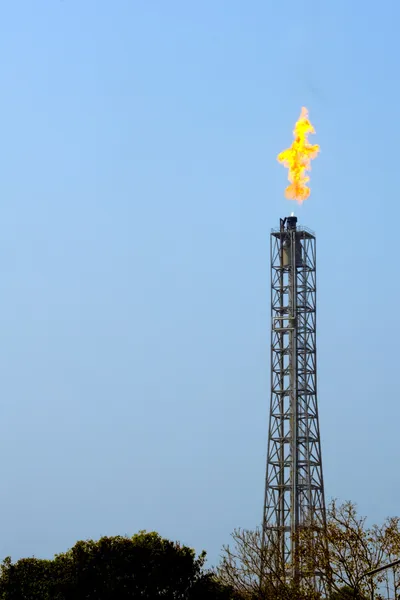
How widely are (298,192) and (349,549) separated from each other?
3743 centimetres

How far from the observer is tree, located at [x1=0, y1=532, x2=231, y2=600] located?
6875 centimetres

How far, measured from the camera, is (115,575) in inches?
2709

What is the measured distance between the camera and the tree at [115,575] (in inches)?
2707

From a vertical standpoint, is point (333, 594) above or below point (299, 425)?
below

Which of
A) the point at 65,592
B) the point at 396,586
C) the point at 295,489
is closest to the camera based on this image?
the point at 396,586

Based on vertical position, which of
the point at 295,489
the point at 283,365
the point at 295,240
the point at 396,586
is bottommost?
the point at 396,586

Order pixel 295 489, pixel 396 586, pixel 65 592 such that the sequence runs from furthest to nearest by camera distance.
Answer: pixel 295 489
pixel 65 592
pixel 396 586

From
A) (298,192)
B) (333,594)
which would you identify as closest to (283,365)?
(298,192)

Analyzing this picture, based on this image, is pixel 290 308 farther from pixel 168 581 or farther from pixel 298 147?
pixel 168 581

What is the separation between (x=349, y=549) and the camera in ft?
198

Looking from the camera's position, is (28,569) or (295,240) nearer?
(28,569)

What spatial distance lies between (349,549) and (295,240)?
35.1 meters

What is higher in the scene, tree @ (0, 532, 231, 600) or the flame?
the flame

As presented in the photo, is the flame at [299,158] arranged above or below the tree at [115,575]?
above
